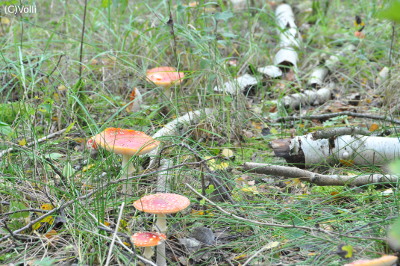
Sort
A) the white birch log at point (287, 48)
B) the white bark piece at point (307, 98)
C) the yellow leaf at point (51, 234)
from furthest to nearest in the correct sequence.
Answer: the white birch log at point (287, 48) < the white bark piece at point (307, 98) < the yellow leaf at point (51, 234)

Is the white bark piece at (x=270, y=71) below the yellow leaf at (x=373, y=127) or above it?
above

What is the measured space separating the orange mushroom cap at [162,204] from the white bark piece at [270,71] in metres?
2.74

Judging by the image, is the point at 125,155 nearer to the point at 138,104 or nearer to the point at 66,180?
the point at 66,180

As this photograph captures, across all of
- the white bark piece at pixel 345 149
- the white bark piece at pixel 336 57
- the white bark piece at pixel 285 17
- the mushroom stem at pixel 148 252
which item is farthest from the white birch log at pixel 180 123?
the white bark piece at pixel 285 17

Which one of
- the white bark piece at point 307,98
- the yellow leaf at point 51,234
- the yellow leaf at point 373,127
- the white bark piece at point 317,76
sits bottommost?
the yellow leaf at point 51,234

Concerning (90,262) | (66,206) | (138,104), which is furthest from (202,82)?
(90,262)

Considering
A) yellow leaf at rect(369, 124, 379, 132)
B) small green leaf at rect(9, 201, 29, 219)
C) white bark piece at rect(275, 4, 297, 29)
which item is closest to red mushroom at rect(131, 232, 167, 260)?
small green leaf at rect(9, 201, 29, 219)

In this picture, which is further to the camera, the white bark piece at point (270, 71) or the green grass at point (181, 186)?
the white bark piece at point (270, 71)

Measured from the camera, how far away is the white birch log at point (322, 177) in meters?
2.69

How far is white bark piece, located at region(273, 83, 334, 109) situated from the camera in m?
4.20

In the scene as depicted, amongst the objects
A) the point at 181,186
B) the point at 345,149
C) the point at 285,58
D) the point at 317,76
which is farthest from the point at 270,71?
the point at 181,186

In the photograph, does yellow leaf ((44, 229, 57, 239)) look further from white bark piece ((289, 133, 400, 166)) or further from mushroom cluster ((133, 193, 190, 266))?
white bark piece ((289, 133, 400, 166))

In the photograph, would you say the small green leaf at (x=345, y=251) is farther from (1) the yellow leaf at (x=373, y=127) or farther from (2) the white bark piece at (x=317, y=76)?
(2) the white bark piece at (x=317, y=76)

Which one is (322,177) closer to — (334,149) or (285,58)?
(334,149)
